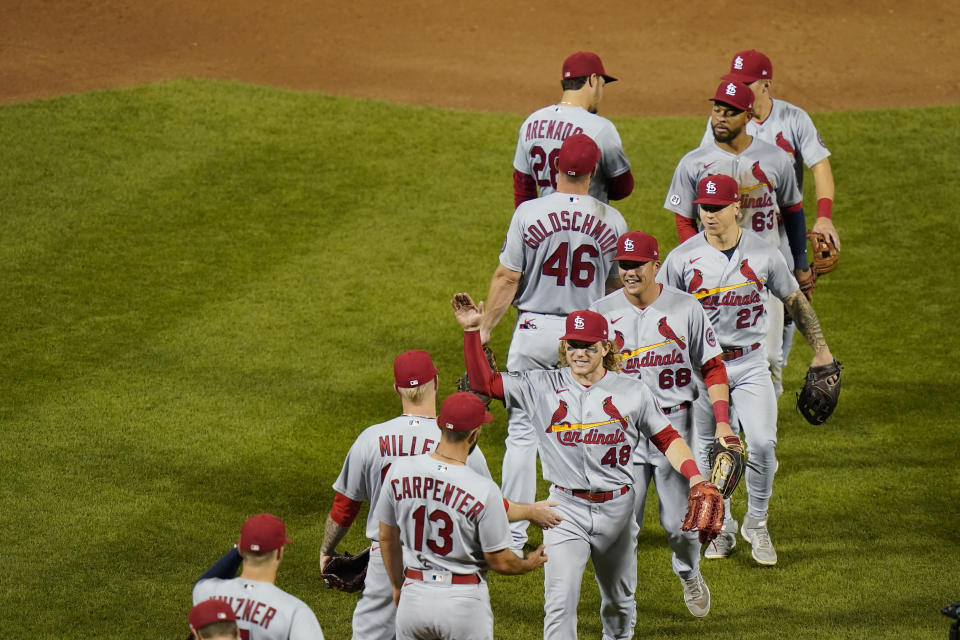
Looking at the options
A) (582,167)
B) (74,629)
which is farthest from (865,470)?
(74,629)

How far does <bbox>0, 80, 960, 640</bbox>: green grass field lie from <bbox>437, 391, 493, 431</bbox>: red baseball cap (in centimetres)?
193

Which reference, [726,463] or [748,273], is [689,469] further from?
[748,273]

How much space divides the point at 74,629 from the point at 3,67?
11638mm

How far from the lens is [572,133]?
22.2 ft

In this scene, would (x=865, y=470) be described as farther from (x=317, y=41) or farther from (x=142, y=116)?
(x=317, y=41)

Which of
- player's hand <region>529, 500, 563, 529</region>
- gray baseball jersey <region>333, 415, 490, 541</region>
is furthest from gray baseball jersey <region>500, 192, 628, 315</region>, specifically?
player's hand <region>529, 500, 563, 529</region>

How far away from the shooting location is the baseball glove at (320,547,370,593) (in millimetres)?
5172

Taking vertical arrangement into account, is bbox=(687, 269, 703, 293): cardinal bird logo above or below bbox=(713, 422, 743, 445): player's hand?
above

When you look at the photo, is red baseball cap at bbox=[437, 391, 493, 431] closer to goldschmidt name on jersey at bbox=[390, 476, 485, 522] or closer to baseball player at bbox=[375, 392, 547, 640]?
baseball player at bbox=[375, 392, 547, 640]

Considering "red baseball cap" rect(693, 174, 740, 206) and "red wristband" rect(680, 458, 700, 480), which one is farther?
"red baseball cap" rect(693, 174, 740, 206)

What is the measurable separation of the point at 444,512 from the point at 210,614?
1054 millimetres

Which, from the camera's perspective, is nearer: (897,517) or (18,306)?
(897,517)

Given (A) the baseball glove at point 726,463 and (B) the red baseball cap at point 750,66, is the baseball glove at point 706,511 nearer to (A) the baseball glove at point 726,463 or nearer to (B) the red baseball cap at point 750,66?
(A) the baseball glove at point 726,463

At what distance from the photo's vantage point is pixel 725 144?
7.26 m
